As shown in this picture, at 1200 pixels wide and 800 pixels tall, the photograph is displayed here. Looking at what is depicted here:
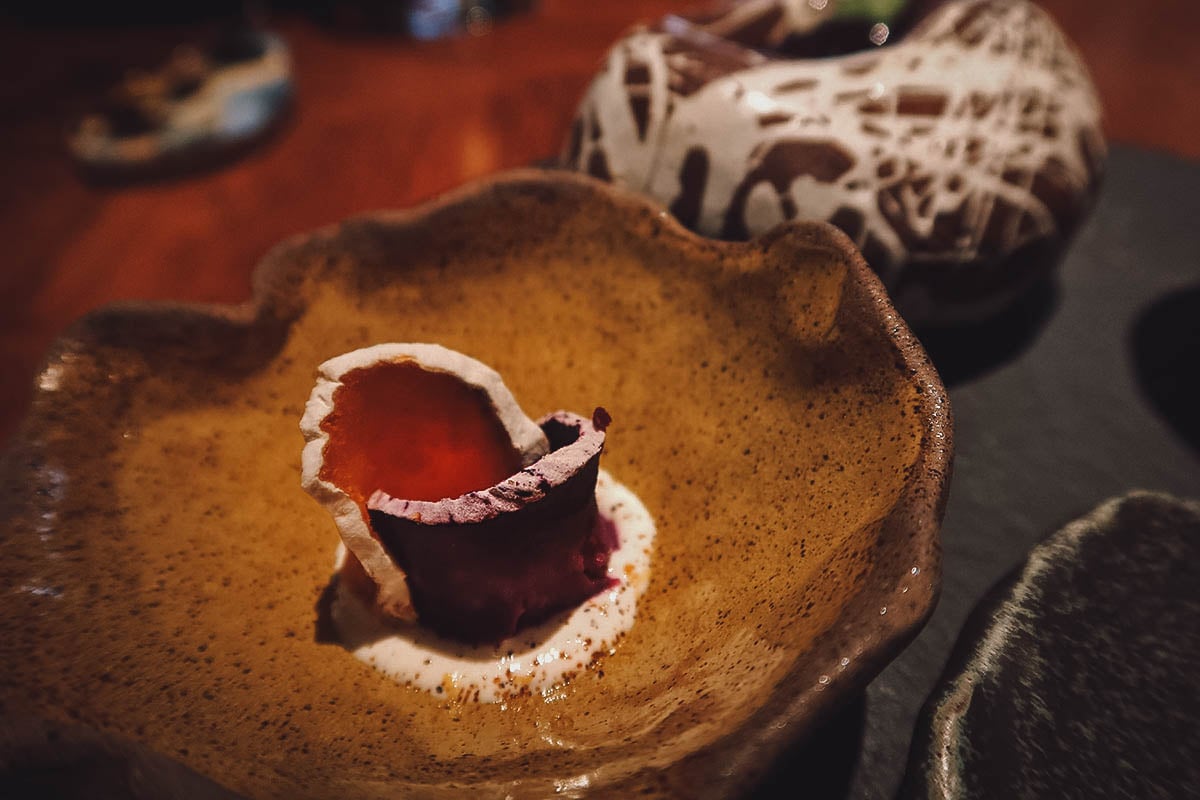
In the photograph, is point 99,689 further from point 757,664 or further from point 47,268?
point 47,268

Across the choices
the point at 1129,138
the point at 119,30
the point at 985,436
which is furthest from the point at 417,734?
the point at 119,30

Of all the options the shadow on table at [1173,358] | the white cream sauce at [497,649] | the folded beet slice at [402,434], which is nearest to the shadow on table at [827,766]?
the white cream sauce at [497,649]

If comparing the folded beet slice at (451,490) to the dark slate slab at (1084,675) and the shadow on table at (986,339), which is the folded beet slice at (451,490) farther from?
the shadow on table at (986,339)

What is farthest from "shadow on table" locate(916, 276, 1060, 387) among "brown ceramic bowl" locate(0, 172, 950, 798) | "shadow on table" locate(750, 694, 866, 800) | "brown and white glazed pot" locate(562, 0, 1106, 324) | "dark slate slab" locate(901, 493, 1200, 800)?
"shadow on table" locate(750, 694, 866, 800)

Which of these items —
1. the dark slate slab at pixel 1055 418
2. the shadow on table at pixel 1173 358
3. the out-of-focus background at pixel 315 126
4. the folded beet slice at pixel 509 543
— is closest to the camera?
the folded beet slice at pixel 509 543

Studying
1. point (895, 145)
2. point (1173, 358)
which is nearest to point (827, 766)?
point (895, 145)

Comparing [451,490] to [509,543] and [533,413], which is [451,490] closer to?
[509,543]
